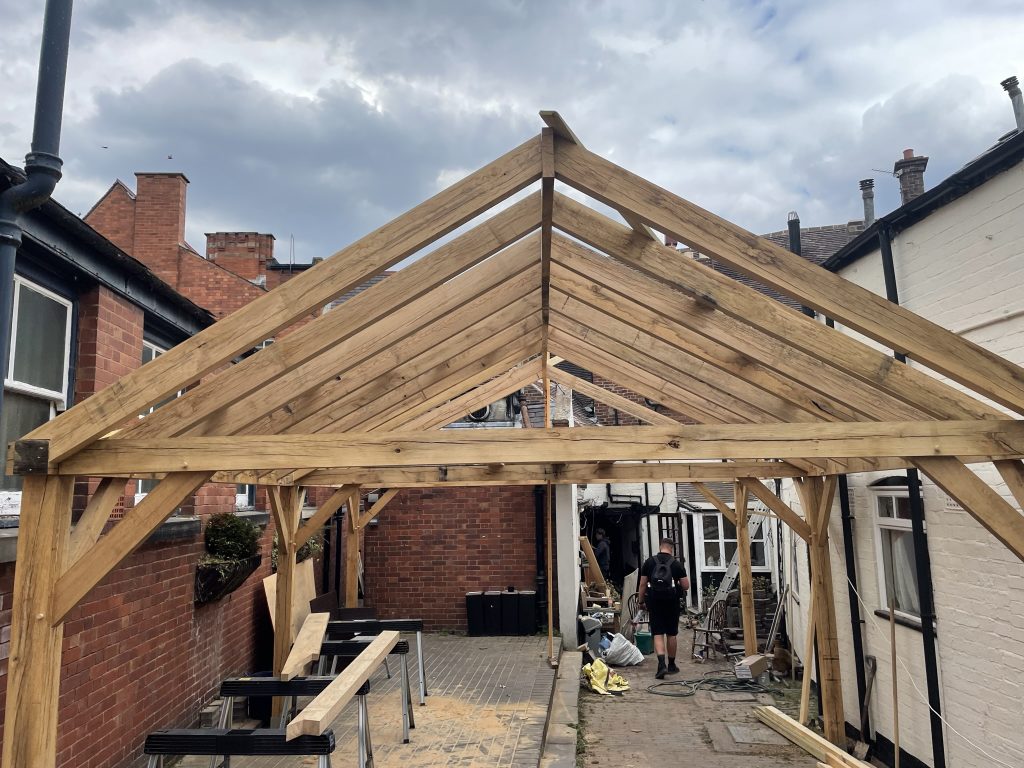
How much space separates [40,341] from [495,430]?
3.19 meters

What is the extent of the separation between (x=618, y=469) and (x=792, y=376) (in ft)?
14.9

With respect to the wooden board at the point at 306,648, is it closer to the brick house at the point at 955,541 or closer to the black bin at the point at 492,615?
the black bin at the point at 492,615

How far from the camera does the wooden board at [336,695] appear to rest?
399cm

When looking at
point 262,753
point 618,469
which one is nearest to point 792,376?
point 262,753

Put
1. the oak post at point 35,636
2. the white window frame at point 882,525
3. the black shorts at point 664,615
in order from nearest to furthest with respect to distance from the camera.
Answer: the oak post at point 35,636, the white window frame at point 882,525, the black shorts at point 664,615

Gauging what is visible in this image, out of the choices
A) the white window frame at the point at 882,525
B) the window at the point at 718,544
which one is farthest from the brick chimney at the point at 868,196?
the window at the point at 718,544

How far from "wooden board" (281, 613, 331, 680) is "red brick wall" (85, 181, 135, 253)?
1119cm

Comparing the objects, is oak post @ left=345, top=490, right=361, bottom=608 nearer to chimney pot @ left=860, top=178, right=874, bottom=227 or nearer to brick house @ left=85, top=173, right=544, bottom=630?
brick house @ left=85, top=173, right=544, bottom=630

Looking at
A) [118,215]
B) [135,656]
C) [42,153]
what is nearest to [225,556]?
[135,656]

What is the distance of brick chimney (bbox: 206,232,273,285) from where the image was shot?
18250mm

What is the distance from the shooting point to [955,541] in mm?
5719

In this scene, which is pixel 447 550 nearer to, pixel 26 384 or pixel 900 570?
pixel 900 570

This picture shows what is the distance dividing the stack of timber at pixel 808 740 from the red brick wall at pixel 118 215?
14.9 metres

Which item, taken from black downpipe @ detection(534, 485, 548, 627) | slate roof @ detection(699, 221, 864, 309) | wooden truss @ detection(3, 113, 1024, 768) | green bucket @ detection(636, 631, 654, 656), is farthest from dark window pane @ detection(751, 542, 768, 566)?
wooden truss @ detection(3, 113, 1024, 768)
